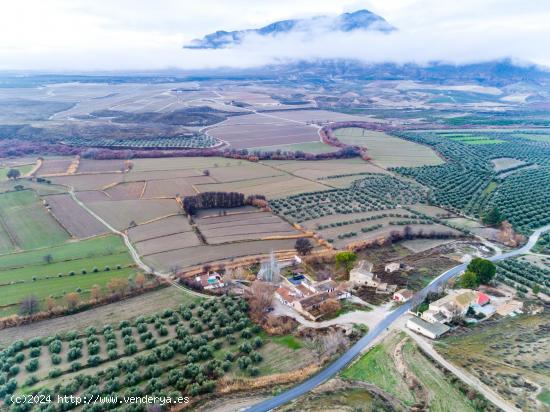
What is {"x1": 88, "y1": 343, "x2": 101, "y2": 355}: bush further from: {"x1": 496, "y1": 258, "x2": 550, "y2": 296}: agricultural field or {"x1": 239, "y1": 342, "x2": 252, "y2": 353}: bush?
{"x1": 496, "y1": 258, "x2": 550, "y2": 296}: agricultural field

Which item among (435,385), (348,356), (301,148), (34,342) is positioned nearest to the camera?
(435,385)

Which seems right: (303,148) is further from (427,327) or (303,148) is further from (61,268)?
(427,327)

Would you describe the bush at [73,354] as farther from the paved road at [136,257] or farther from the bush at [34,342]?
the paved road at [136,257]

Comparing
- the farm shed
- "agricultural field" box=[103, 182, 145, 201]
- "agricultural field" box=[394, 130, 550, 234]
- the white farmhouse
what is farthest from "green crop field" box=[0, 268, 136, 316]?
"agricultural field" box=[394, 130, 550, 234]

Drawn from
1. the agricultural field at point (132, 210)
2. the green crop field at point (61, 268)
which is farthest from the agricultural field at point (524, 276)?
the agricultural field at point (132, 210)

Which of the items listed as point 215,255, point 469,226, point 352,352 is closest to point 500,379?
point 352,352

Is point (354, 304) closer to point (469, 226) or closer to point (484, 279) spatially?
point (484, 279)

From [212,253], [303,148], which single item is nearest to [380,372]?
[212,253]
